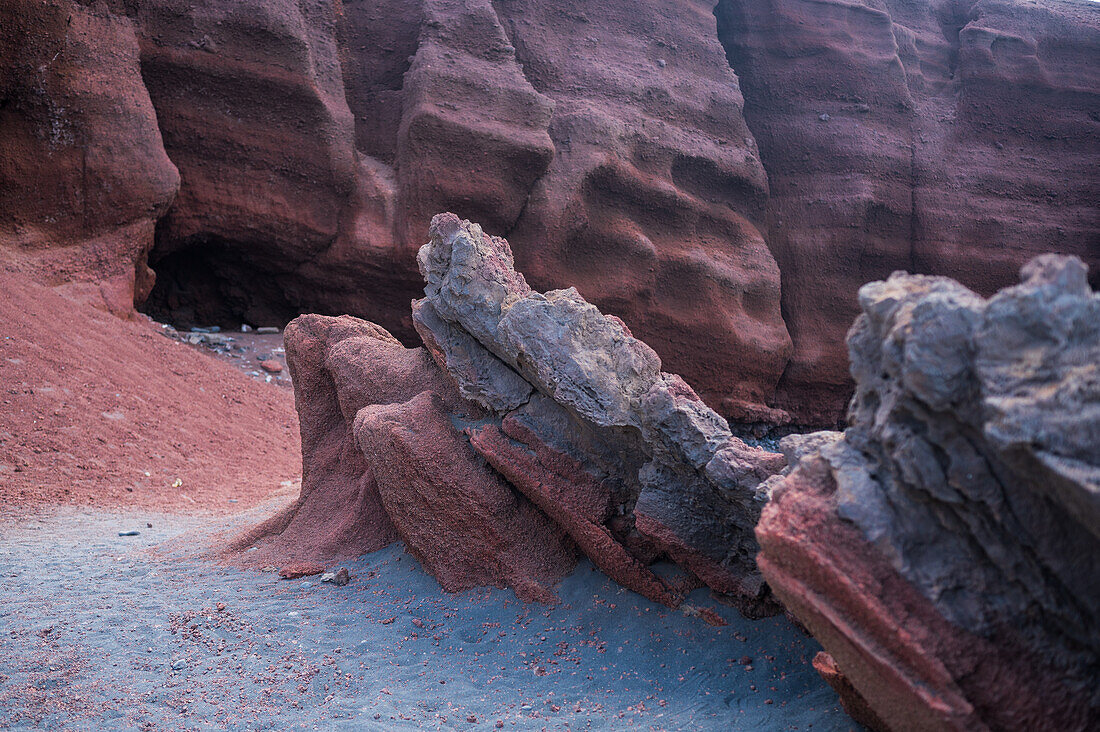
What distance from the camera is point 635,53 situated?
1261 cm

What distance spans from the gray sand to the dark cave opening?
8.41 m

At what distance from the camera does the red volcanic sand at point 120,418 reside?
6.28m

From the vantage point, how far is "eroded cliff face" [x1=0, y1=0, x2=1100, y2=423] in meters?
9.32

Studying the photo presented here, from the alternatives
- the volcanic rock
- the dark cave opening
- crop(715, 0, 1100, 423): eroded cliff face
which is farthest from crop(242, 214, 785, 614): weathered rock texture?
crop(715, 0, 1100, 423): eroded cliff face

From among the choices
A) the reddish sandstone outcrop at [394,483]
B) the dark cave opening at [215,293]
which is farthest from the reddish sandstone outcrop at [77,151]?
the reddish sandstone outcrop at [394,483]

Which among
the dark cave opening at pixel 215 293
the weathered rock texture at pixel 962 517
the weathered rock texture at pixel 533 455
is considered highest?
the weathered rock texture at pixel 962 517

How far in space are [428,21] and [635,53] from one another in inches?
136

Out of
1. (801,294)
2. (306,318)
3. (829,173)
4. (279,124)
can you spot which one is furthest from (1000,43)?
(306,318)

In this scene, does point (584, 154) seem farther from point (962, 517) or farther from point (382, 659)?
point (962, 517)

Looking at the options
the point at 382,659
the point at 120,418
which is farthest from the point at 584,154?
the point at 382,659

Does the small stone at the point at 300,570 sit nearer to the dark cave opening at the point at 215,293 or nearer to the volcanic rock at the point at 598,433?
the volcanic rock at the point at 598,433

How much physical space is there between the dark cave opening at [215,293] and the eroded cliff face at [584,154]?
0.16 ft

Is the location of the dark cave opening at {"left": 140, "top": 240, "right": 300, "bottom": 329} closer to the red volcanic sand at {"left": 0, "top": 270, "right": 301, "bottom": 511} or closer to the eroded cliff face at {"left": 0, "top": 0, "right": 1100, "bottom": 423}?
the eroded cliff face at {"left": 0, "top": 0, "right": 1100, "bottom": 423}

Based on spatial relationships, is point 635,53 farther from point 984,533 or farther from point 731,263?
point 984,533
